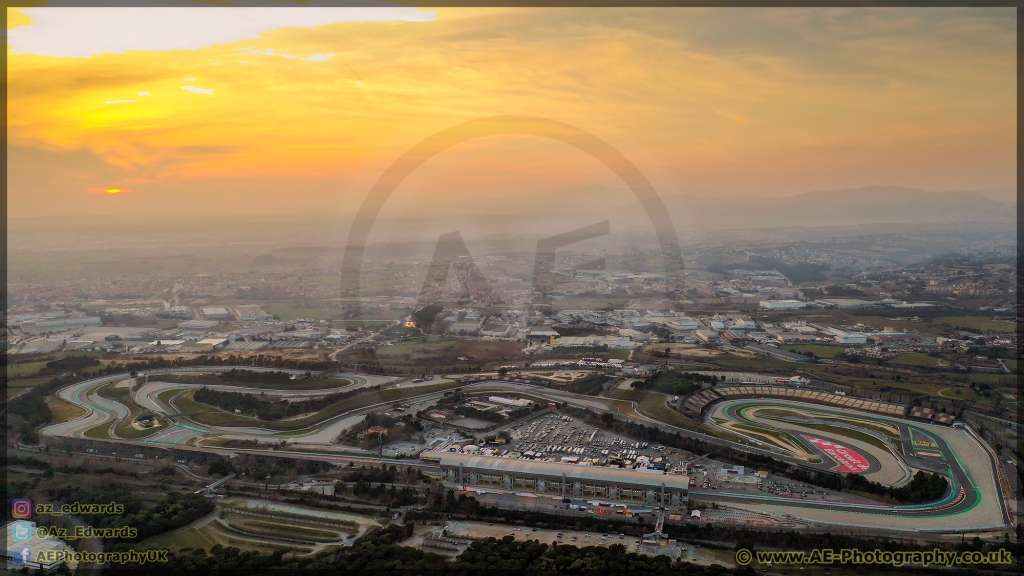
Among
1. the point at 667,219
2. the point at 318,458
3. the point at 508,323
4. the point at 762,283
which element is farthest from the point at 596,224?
the point at 318,458

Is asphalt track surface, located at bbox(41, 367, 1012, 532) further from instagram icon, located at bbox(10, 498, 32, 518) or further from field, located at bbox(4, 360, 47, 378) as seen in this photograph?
instagram icon, located at bbox(10, 498, 32, 518)

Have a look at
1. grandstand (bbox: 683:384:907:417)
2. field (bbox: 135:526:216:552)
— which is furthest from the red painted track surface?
field (bbox: 135:526:216:552)

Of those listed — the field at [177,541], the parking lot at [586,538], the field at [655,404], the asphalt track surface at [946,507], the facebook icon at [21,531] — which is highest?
the field at [655,404]

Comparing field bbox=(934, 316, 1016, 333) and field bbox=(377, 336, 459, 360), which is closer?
field bbox=(377, 336, 459, 360)

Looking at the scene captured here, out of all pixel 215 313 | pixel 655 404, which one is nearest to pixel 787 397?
pixel 655 404

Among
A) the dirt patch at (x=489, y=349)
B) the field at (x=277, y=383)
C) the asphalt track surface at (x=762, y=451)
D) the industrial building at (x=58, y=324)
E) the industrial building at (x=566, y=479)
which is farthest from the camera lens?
the industrial building at (x=58, y=324)

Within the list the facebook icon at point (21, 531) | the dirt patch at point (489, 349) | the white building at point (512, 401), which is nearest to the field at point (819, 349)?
the dirt patch at point (489, 349)

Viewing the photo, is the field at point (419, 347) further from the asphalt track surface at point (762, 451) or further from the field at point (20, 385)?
the field at point (20, 385)
